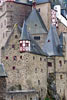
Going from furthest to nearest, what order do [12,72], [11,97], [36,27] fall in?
[36,27] < [12,72] < [11,97]

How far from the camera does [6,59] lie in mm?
70750

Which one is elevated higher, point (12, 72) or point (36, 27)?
point (36, 27)

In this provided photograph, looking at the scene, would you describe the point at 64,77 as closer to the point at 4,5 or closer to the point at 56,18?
the point at 56,18

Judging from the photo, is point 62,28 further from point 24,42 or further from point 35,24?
point 24,42

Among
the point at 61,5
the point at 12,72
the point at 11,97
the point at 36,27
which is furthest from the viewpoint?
the point at 61,5

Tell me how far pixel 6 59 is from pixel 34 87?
6181mm

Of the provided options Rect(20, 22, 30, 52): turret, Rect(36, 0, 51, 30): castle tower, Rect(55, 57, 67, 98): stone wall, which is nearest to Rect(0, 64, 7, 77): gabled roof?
Rect(20, 22, 30, 52): turret

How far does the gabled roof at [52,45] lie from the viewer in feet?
243

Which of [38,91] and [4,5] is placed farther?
[4,5]

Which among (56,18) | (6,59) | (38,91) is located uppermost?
(56,18)

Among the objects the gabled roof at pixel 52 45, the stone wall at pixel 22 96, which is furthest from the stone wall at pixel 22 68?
the gabled roof at pixel 52 45

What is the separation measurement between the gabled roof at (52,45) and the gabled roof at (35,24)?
12.4 ft

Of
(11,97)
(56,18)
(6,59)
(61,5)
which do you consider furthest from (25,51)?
(61,5)

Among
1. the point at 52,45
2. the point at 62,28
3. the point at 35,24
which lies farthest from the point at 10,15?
the point at 52,45
